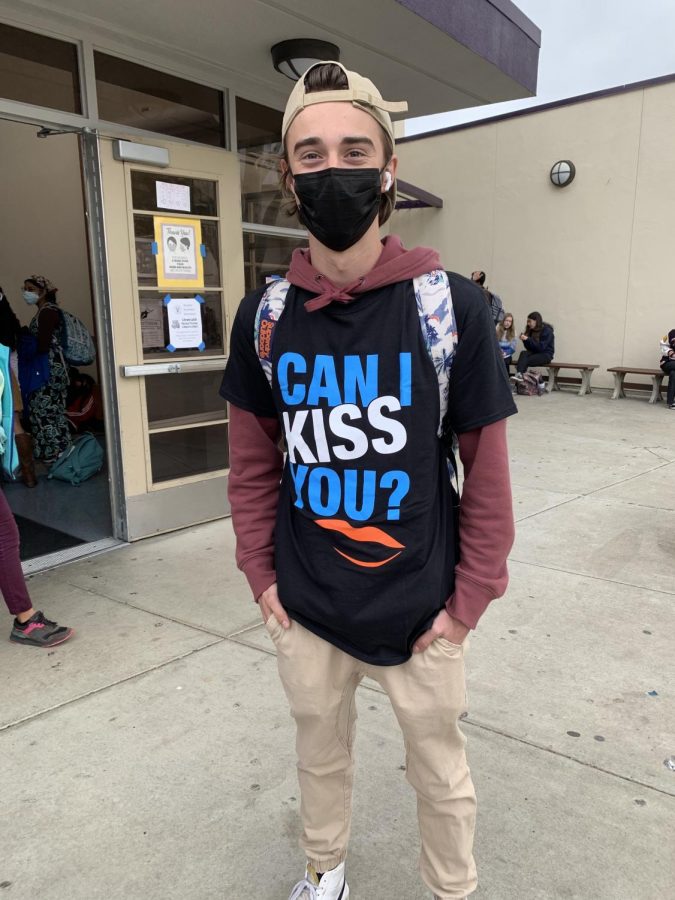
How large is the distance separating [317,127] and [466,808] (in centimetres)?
156

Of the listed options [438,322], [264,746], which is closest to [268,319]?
[438,322]

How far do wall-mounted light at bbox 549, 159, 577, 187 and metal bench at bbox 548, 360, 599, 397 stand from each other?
3089mm

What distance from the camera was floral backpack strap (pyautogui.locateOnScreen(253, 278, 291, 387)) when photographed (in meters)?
1.63

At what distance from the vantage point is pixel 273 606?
1.71 meters

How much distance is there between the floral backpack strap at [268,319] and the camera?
5.33 ft

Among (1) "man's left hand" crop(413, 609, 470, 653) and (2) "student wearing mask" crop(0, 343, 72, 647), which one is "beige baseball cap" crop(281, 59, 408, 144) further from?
(2) "student wearing mask" crop(0, 343, 72, 647)

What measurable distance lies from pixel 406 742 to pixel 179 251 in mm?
3895

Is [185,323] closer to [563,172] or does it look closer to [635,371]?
[635,371]

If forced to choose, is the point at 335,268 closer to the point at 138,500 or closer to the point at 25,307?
the point at 138,500

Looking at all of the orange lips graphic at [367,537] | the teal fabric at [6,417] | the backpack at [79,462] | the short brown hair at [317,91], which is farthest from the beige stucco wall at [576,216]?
the orange lips graphic at [367,537]

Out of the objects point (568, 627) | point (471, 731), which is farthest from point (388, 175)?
point (568, 627)

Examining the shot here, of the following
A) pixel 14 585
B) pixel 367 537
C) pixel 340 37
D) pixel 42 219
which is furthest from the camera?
pixel 42 219

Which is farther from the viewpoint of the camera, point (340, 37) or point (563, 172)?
point (563, 172)

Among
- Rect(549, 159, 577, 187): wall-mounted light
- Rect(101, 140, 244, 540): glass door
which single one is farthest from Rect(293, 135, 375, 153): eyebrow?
Rect(549, 159, 577, 187): wall-mounted light
